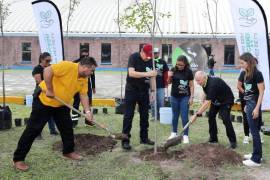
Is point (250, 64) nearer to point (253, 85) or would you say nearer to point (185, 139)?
point (253, 85)

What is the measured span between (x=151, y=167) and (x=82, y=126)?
3.37 m

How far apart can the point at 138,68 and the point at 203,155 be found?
1686 millimetres

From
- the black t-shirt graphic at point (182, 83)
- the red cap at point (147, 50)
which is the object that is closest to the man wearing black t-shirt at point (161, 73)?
the black t-shirt graphic at point (182, 83)

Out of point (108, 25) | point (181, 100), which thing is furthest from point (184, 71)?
point (108, 25)

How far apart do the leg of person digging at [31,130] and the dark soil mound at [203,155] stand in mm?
1632

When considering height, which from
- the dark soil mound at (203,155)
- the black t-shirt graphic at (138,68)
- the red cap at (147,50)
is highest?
the red cap at (147,50)

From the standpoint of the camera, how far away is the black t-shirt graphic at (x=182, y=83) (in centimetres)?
753

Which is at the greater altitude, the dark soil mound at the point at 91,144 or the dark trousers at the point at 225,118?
the dark trousers at the point at 225,118

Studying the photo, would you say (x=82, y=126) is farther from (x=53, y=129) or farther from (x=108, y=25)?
(x=108, y=25)

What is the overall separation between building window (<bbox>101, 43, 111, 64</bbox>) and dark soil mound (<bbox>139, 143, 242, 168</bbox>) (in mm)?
28275

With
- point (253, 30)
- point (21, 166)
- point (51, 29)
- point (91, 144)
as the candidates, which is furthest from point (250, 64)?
point (51, 29)

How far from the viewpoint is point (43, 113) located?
5.81m

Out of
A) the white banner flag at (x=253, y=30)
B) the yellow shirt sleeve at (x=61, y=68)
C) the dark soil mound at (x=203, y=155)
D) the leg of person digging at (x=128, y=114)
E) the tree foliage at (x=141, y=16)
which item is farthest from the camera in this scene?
the tree foliage at (x=141, y=16)

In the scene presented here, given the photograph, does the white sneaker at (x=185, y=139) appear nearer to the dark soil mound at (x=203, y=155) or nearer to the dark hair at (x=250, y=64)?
the dark soil mound at (x=203, y=155)
